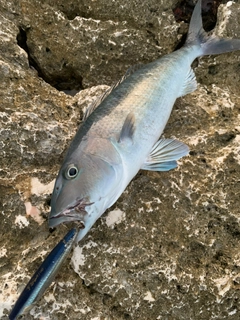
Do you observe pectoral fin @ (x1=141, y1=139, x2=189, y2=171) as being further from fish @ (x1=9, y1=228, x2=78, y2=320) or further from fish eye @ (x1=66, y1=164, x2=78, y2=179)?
fish @ (x1=9, y1=228, x2=78, y2=320)

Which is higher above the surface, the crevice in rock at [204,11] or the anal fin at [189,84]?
the crevice in rock at [204,11]

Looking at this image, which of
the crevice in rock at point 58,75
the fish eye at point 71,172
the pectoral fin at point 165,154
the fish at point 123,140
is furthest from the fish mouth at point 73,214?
the crevice in rock at point 58,75

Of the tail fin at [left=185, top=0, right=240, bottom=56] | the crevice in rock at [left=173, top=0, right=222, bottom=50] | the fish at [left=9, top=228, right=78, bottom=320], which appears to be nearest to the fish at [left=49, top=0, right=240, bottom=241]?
the tail fin at [left=185, top=0, right=240, bottom=56]

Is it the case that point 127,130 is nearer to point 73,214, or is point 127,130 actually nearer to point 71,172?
point 71,172

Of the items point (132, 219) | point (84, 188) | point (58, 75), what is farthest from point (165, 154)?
point (58, 75)

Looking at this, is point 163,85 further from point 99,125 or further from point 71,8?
point 71,8

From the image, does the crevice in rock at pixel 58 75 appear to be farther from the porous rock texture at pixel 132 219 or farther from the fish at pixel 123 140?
the fish at pixel 123 140

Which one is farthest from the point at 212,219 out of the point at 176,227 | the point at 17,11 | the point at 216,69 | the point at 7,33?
the point at 17,11
